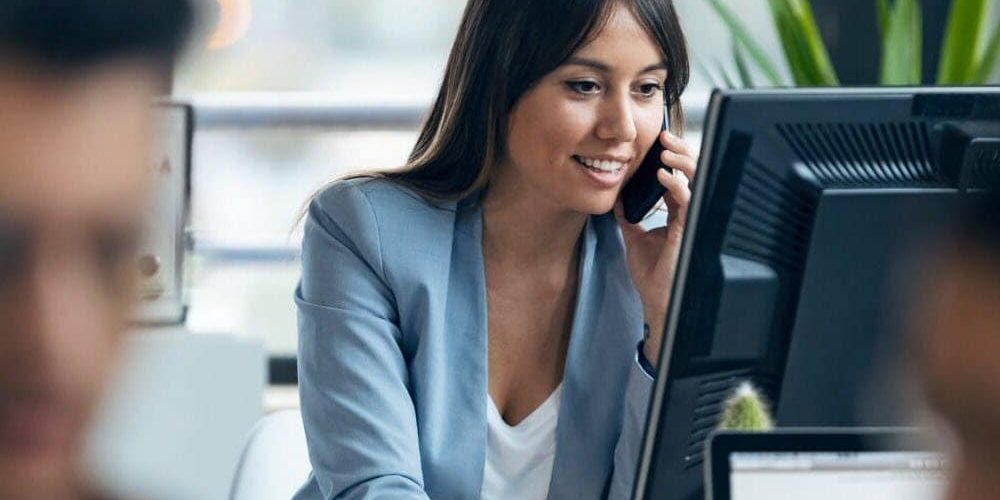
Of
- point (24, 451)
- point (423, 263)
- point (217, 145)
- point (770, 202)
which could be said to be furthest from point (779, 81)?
point (24, 451)

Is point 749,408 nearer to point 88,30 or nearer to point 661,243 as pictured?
point 661,243

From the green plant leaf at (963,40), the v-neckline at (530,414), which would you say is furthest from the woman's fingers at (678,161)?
the green plant leaf at (963,40)

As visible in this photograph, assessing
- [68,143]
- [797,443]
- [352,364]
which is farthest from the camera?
[352,364]

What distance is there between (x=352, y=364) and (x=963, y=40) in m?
1.77

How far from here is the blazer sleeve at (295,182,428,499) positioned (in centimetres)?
127

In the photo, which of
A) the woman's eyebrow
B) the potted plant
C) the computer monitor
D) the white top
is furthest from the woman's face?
the potted plant

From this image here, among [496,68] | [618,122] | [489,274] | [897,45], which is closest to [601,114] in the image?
[618,122]

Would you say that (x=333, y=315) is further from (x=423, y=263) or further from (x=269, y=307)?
(x=269, y=307)

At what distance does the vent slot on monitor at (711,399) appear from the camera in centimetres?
84

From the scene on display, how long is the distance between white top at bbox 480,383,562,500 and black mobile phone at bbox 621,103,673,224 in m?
0.24

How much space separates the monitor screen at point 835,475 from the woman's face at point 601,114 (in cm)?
63

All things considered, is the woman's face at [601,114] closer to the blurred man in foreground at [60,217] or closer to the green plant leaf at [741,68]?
the blurred man in foreground at [60,217]

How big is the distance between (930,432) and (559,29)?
2.46 ft

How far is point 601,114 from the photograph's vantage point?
1371 millimetres
